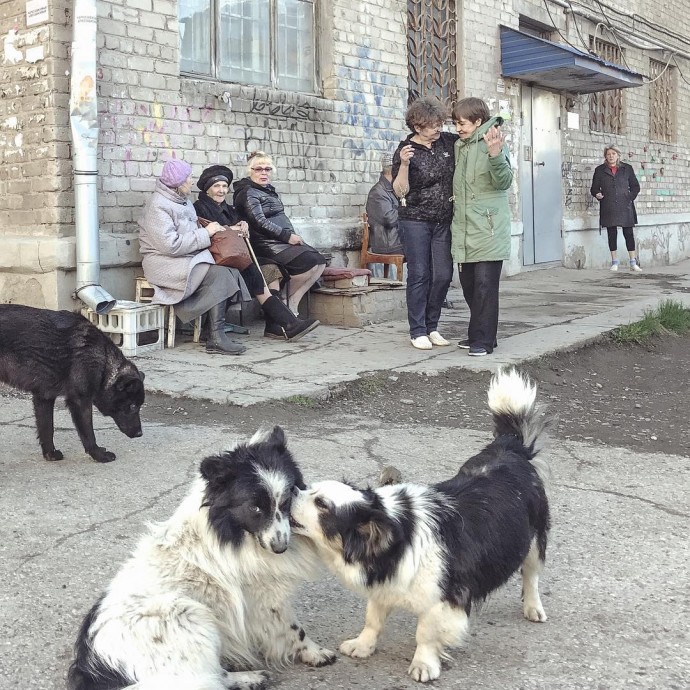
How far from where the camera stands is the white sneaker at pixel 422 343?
23.2 ft

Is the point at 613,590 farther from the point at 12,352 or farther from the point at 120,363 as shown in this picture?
the point at 12,352

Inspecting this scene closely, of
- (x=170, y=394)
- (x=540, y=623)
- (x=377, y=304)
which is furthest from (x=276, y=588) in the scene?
(x=377, y=304)

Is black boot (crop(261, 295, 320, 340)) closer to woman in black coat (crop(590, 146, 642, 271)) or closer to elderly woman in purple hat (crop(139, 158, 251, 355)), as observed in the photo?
elderly woman in purple hat (crop(139, 158, 251, 355))

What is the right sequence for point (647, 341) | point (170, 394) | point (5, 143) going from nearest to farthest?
point (170, 394), point (5, 143), point (647, 341)

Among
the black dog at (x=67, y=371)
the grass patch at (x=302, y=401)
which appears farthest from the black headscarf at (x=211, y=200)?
the black dog at (x=67, y=371)

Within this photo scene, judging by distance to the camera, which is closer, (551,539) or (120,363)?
(551,539)

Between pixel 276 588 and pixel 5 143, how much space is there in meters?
6.16

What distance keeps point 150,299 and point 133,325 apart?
1.78 feet

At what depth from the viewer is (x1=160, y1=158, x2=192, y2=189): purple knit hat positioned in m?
7.09

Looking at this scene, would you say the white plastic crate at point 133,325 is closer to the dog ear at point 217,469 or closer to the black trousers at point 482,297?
the black trousers at point 482,297

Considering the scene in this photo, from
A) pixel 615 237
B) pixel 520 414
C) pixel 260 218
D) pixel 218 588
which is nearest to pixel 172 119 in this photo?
pixel 260 218

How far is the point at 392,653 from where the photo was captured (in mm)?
2641

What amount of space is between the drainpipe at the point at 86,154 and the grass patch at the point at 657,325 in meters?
4.49

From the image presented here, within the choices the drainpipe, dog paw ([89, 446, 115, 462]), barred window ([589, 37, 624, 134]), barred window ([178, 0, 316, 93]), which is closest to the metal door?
barred window ([589, 37, 624, 134])
